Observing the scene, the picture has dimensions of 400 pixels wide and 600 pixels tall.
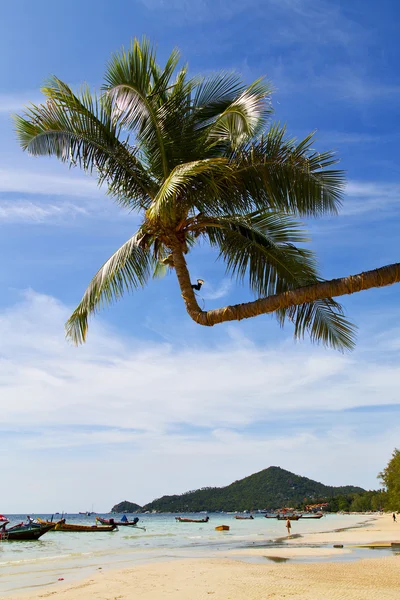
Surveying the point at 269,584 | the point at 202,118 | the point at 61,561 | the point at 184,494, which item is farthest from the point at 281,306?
the point at 184,494

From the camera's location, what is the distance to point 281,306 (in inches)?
206

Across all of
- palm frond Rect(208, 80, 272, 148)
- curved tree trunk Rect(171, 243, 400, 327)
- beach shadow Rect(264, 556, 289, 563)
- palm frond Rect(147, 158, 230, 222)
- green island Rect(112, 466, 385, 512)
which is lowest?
beach shadow Rect(264, 556, 289, 563)

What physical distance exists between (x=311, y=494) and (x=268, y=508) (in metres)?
25.6

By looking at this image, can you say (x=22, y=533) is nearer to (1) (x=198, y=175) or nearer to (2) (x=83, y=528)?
(2) (x=83, y=528)

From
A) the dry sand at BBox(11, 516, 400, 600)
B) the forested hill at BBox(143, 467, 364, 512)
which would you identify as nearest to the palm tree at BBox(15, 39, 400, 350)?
the dry sand at BBox(11, 516, 400, 600)

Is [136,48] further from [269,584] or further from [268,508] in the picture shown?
[268,508]

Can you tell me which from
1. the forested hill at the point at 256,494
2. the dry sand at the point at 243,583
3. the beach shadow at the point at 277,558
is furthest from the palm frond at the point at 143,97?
the forested hill at the point at 256,494

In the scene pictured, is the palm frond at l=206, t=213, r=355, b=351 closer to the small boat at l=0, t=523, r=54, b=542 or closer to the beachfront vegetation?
the small boat at l=0, t=523, r=54, b=542

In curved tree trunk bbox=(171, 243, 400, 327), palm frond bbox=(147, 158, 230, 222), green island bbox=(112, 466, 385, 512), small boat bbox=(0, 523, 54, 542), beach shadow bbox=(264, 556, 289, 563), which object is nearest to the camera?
curved tree trunk bbox=(171, 243, 400, 327)

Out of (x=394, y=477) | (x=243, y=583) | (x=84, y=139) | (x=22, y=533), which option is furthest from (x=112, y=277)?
(x=394, y=477)

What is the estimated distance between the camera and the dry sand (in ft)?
39.3

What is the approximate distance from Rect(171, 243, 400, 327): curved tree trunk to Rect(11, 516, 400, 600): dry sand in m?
8.01

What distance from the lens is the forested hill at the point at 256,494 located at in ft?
549

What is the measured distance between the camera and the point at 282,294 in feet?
17.1
